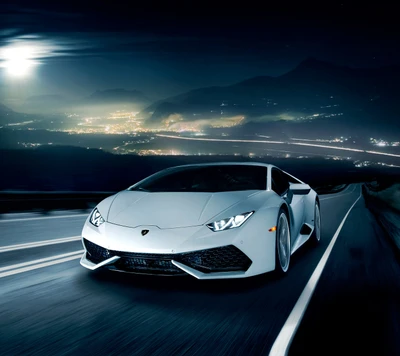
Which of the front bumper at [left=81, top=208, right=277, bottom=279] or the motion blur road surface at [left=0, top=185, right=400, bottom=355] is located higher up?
the front bumper at [left=81, top=208, right=277, bottom=279]

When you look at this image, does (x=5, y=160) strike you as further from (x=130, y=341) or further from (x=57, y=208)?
(x=130, y=341)

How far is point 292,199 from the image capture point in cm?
696

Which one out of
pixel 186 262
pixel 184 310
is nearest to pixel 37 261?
pixel 186 262

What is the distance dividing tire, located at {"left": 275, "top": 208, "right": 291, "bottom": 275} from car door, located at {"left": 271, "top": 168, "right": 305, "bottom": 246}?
0.36 meters

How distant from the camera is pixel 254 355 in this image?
330 cm

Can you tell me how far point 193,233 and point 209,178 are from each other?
8.05 ft

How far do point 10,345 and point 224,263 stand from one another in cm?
225

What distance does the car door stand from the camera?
259 inches

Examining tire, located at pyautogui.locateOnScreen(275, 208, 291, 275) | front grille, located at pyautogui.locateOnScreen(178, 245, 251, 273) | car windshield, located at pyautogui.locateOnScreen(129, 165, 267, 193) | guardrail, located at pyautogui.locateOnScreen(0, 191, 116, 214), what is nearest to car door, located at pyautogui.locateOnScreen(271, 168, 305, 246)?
car windshield, located at pyautogui.locateOnScreen(129, 165, 267, 193)

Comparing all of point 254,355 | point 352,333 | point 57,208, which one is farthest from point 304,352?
point 57,208

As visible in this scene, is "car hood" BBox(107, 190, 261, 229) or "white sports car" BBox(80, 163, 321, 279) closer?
"white sports car" BBox(80, 163, 321, 279)

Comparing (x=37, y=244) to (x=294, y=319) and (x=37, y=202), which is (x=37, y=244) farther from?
(x=37, y=202)

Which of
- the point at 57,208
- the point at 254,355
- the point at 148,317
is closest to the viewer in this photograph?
the point at 254,355

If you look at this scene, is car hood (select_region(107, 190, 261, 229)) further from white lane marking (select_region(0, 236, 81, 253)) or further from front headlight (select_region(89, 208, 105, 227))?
white lane marking (select_region(0, 236, 81, 253))
